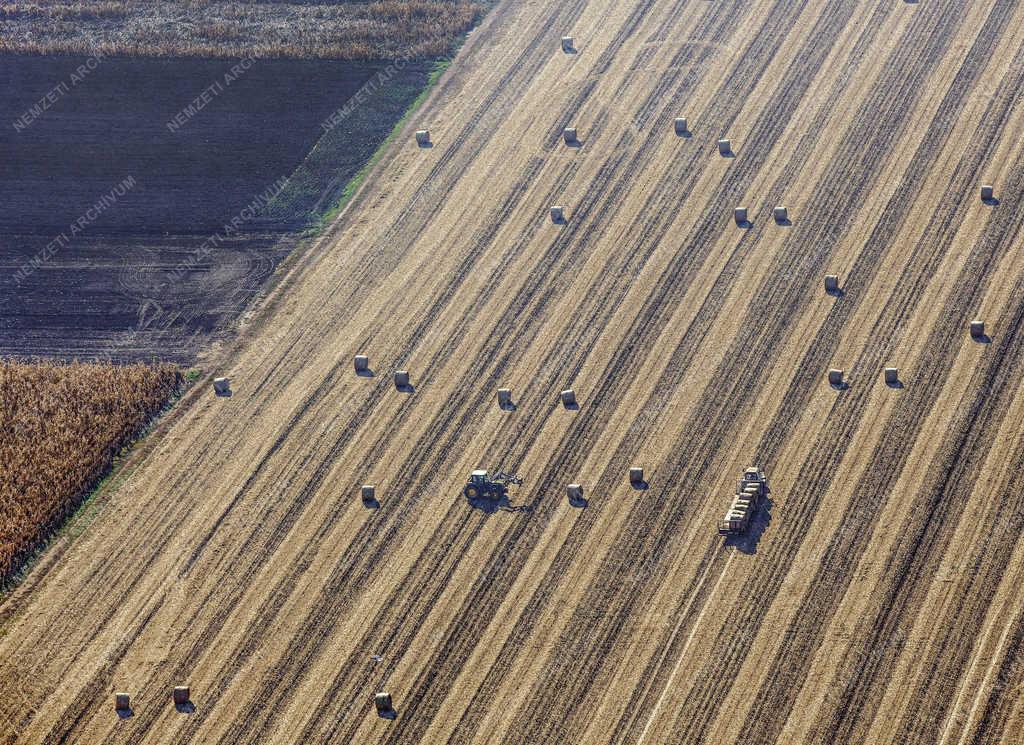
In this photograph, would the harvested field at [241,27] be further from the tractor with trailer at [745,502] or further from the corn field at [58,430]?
the tractor with trailer at [745,502]

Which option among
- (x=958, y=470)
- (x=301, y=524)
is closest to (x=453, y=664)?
(x=301, y=524)

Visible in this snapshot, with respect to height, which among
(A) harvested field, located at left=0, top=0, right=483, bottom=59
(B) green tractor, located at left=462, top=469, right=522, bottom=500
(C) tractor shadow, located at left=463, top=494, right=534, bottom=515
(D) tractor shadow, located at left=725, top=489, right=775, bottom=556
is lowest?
(C) tractor shadow, located at left=463, top=494, right=534, bottom=515

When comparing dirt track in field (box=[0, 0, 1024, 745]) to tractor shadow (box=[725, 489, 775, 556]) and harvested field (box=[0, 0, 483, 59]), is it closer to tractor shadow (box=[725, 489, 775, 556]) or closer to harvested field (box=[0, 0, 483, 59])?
tractor shadow (box=[725, 489, 775, 556])

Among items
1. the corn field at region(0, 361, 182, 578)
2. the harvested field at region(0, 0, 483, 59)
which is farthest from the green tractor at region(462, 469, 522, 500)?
the harvested field at region(0, 0, 483, 59)

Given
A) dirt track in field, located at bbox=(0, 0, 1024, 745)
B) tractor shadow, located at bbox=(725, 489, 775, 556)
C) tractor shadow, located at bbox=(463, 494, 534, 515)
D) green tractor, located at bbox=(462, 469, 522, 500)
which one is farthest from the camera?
green tractor, located at bbox=(462, 469, 522, 500)

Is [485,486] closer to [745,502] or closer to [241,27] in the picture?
[745,502]

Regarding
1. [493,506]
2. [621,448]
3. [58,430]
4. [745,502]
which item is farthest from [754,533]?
[58,430]
